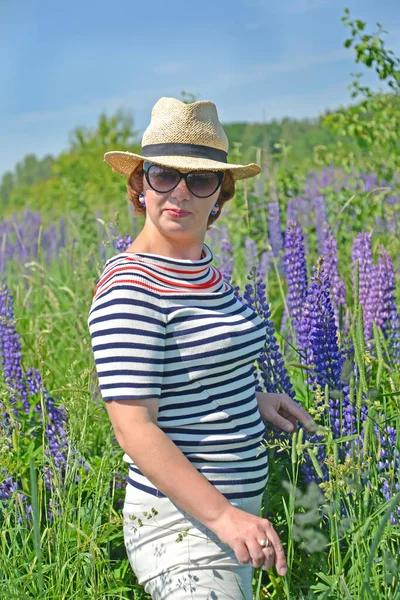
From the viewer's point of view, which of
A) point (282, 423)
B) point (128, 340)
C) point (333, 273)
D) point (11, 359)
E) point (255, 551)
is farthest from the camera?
point (333, 273)

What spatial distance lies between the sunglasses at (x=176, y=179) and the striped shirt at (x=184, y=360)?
0.20 m

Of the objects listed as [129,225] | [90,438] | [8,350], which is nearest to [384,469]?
[90,438]

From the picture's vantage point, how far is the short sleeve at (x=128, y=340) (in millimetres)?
1908

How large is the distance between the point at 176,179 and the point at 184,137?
0.47 ft

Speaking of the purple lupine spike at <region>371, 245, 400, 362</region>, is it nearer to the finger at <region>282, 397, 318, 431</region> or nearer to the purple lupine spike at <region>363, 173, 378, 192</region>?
the finger at <region>282, 397, 318, 431</region>

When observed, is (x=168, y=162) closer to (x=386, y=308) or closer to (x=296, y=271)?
(x=296, y=271)

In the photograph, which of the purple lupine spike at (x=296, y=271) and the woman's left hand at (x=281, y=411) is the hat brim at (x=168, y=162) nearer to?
the woman's left hand at (x=281, y=411)

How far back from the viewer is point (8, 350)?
123 inches

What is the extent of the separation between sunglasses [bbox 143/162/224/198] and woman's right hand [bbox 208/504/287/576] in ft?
2.92

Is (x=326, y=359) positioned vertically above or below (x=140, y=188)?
below

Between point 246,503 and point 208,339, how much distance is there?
49 centimetres

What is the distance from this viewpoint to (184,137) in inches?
85.3

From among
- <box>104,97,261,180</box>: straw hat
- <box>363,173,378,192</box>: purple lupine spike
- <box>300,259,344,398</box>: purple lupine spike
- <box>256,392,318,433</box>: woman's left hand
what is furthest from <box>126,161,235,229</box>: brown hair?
<box>363,173,378,192</box>: purple lupine spike

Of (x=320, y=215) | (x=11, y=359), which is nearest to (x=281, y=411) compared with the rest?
(x=11, y=359)
